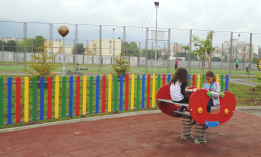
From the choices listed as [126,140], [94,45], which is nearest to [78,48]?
[94,45]

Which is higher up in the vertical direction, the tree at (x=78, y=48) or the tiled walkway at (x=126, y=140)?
the tree at (x=78, y=48)

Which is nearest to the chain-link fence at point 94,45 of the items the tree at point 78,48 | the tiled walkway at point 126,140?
the tree at point 78,48

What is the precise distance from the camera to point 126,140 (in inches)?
218

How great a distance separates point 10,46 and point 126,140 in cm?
2285

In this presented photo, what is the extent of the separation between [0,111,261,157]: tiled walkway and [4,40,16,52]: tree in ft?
67.4

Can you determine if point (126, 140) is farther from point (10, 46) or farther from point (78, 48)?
point (10, 46)

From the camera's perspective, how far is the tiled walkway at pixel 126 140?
4.80 metres

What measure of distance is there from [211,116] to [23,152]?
12.6 feet

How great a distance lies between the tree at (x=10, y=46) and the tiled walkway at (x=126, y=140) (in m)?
20.5

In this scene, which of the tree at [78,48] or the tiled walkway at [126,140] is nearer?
the tiled walkway at [126,140]

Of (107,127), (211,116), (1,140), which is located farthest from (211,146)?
(1,140)

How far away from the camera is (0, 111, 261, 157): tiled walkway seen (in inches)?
189

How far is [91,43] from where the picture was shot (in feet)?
82.0

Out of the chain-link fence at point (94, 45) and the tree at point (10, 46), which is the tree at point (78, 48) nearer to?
the chain-link fence at point (94, 45)
